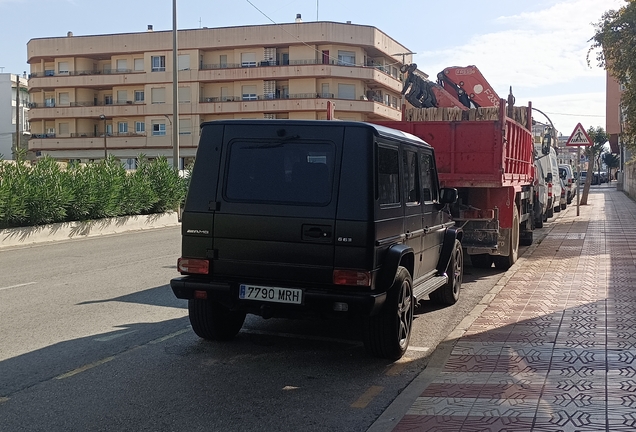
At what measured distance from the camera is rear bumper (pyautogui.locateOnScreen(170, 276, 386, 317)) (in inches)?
233

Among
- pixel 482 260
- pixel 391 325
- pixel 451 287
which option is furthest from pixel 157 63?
pixel 391 325

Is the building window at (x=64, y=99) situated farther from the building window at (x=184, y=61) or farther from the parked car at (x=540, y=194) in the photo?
the parked car at (x=540, y=194)

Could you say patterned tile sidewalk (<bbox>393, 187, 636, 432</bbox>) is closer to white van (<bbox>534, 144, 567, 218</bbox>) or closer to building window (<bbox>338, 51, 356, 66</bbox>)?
white van (<bbox>534, 144, 567, 218</bbox>)

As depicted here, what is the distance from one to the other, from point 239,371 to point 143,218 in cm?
1811

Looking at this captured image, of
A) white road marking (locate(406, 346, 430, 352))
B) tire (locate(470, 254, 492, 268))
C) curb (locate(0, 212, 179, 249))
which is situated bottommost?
white road marking (locate(406, 346, 430, 352))

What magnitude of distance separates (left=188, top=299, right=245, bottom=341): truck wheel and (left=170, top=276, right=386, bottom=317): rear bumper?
13.5 inches

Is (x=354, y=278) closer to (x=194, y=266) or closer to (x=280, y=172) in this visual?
(x=280, y=172)

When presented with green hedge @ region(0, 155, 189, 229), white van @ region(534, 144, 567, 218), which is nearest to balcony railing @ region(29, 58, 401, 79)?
white van @ region(534, 144, 567, 218)

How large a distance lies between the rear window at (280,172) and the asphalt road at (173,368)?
150 centimetres

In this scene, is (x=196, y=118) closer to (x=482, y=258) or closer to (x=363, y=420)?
(x=482, y=258)

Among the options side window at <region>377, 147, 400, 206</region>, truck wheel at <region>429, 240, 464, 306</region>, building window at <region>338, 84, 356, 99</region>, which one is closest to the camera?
side window at <region>377, 147, 400, 206</region>

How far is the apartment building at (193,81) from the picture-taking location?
60781 mm

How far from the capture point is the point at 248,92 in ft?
205

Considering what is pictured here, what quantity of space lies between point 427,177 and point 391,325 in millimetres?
2310
